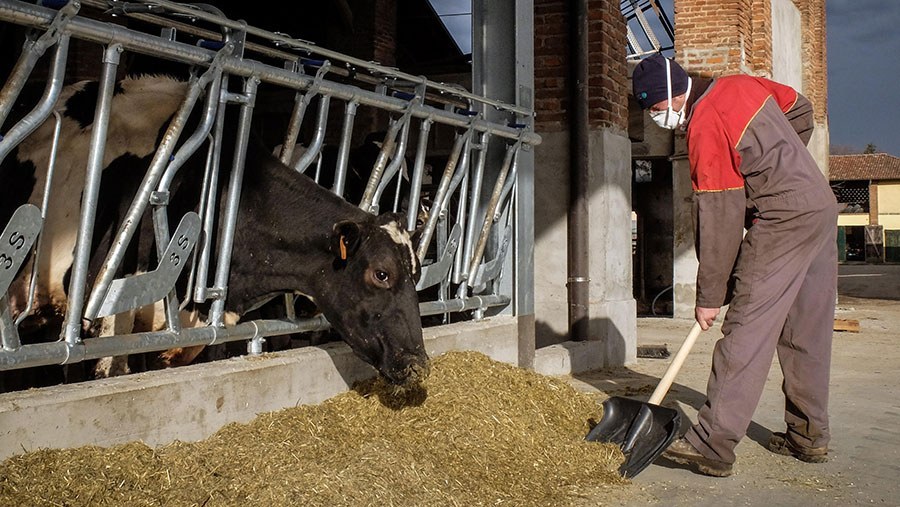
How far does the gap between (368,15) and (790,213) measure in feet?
46.4

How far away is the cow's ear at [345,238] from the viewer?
4.82 meters

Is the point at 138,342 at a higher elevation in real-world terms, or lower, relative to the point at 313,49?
lower

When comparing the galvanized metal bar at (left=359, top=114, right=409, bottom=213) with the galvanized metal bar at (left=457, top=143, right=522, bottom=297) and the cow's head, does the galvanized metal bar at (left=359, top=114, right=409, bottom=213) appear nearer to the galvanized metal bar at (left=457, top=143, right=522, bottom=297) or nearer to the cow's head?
the cow's head

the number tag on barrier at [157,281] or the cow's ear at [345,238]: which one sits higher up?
the cow's ear at [345,238]

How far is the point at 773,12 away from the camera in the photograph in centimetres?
1634

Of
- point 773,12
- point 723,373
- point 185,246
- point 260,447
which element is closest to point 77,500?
point 260,447

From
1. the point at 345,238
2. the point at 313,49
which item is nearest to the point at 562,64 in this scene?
the point at 313,49

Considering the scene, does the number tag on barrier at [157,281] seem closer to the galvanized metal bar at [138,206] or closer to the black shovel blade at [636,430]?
the galvanized metal bar at [138,206]

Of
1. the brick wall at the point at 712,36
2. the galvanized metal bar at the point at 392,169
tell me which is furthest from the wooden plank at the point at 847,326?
the galvanized metal bar at the point at 392,169

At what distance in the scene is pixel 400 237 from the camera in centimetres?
509

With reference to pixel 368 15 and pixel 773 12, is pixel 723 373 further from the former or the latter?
pixel 368 15

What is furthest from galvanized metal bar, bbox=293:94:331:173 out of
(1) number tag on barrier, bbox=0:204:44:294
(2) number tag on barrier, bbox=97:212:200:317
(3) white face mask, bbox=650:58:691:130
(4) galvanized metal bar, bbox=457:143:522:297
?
(1) number tag on barrier, bbox=0:204:44:294

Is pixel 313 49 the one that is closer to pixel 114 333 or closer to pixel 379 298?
pixel 379 298

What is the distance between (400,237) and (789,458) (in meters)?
2.53
